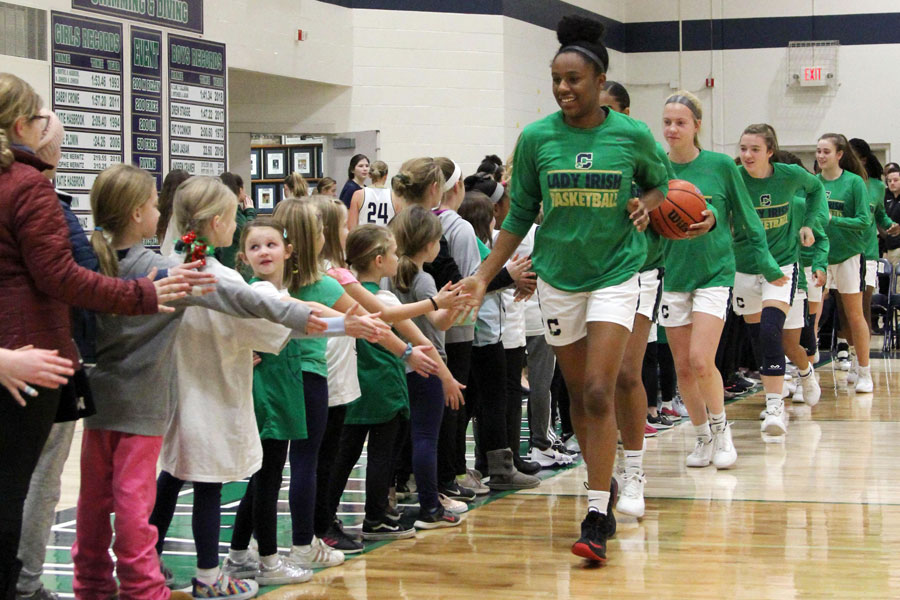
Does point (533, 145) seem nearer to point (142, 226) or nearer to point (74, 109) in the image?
point (142, 226)

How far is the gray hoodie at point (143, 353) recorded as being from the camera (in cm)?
316

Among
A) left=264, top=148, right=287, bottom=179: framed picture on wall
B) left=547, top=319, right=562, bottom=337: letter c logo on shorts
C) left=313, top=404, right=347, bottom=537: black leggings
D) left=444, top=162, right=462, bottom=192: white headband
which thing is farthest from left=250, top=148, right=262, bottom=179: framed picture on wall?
left=547, top=319, right=562, bottom=337: letter c logo on shorts

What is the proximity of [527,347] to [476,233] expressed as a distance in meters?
0.80

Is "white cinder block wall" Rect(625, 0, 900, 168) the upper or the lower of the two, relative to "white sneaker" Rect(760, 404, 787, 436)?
upper

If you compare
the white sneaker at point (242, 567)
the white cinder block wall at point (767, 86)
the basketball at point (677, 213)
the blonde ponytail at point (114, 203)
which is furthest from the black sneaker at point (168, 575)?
the white cinder block wall at point (767, 86)

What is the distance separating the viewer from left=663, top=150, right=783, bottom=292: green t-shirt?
212 inches

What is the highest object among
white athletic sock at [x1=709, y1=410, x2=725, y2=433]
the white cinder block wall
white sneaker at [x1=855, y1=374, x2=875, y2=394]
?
the white cinder block wall

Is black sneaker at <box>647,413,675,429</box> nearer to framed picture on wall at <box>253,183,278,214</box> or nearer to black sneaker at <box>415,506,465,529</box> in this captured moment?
black sneaker at <box>415,506,465,529</box>

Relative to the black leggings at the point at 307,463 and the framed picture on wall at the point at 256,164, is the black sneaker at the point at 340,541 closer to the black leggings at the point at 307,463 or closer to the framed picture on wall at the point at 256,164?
the black leggings at the point at 307,463

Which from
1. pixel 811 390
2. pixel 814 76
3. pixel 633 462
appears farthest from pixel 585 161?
pixel 814 76

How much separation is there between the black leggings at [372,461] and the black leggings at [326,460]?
68 mm

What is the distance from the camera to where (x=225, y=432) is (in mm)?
3359

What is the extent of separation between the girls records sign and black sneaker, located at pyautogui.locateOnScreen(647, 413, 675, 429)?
504 cm

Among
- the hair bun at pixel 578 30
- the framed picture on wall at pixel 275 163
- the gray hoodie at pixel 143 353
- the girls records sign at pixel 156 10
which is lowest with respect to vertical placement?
the gray hoodie at pixel 143 353
